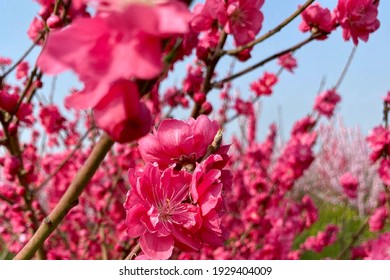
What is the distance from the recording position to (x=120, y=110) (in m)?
0.40

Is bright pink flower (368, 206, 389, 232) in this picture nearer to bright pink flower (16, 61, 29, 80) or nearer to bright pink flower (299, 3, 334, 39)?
bright pink flower (299, 3, 334, 39)

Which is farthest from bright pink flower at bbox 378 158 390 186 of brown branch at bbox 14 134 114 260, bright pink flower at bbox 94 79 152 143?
bright pink flower at bbox 94 79 152 143

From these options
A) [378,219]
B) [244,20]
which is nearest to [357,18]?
[244,20]

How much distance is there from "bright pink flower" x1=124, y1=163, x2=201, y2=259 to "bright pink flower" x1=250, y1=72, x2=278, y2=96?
2004mm

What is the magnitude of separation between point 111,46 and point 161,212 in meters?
0.44

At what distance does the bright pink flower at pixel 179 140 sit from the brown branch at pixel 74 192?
232 millimetres

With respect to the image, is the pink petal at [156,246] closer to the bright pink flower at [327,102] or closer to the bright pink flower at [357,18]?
the bright pink flower at [357,18]

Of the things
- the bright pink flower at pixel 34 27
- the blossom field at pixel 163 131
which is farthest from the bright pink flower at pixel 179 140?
the bright pink flower at pixel 34 27

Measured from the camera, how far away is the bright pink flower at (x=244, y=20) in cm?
133

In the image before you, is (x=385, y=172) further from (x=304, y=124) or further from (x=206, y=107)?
(x=304, y=124)

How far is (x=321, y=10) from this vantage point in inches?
57.2
